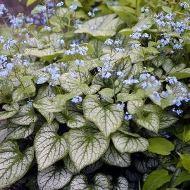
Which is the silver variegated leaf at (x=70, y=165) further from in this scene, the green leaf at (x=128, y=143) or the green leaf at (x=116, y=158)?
the green leaf at (x=128, y=143)

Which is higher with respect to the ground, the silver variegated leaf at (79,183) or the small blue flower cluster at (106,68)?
the small blue flower cluster at (106,68)

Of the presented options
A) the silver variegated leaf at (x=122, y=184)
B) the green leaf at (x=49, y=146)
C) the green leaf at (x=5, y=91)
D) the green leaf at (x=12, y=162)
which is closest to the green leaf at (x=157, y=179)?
the silver variegated leaf at (x=122, y=184)

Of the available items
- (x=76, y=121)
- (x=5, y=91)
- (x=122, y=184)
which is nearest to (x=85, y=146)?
(x=76, y=121)

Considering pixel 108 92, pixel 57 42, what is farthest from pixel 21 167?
pixel 57 42

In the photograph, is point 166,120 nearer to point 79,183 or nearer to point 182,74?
point 182,74

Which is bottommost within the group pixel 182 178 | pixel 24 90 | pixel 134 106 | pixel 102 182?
pixel 182 178

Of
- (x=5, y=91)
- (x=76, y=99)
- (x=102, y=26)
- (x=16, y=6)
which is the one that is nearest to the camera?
(x=76, y=99)
